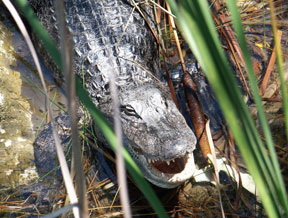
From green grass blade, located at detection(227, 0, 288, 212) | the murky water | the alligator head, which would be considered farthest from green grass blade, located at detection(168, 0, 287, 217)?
the murky water

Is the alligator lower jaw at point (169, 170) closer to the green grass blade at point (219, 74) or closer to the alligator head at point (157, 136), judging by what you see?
the alligator head at point (157, 136)

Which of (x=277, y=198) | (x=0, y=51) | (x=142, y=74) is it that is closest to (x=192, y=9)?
(x=277, y=198)

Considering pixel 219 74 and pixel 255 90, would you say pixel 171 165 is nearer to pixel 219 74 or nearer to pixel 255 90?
pixel 255 90

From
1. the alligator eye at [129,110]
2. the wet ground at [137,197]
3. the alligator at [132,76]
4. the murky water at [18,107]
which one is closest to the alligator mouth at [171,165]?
the alligator at [132,76]

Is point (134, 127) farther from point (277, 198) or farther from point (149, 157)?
point (277, 198)

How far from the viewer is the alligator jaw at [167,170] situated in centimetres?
223

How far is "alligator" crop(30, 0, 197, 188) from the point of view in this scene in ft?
7.59

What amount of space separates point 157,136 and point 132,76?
0.97 meters

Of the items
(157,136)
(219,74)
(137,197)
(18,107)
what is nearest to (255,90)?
(219,74)

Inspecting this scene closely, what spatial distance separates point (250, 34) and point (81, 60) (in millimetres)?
1812

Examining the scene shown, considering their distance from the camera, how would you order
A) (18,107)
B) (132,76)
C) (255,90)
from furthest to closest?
1. (18,107)
2. (132,76)
3. (255,90)

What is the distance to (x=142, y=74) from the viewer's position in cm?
321

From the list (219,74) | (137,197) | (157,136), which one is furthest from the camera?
(137,197)

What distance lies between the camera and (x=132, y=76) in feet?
10.4
